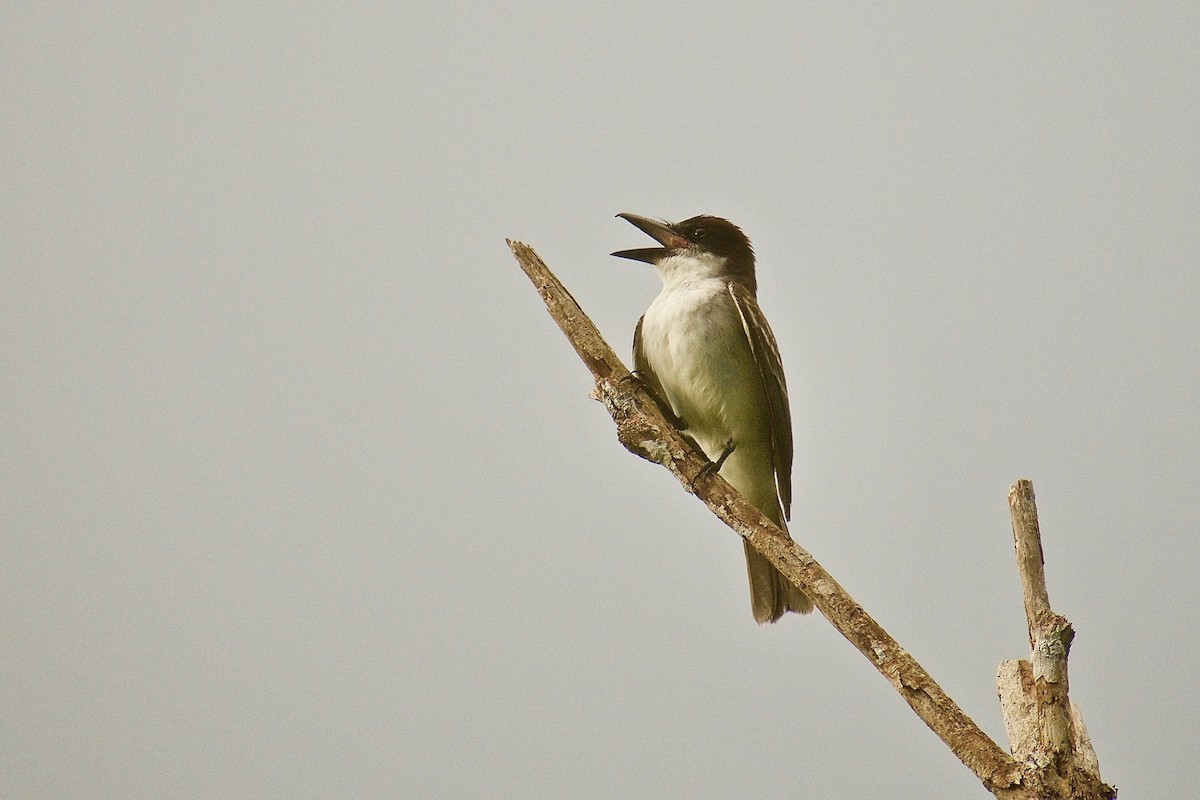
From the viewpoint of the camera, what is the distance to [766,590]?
4.64m

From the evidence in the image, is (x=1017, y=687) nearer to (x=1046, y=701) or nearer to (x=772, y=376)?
(x=1046, y=701)

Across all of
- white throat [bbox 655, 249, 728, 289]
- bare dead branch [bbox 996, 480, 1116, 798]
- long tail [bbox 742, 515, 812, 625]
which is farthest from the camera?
white throat [bbox 655, 249, 728, 289]

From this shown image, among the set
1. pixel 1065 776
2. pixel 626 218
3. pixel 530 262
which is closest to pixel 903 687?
pixel 1065 776

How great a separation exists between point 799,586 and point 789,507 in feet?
4.16

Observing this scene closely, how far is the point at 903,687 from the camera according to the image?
342 centimetres

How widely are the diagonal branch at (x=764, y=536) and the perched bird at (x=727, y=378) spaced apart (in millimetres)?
387

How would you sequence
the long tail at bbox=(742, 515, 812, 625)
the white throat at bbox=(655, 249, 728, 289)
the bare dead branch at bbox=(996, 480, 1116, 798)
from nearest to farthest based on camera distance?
the bare dead branch at bbox=(996, 480, 1116, 798) → the long tail at bbox=(742, 515, 812, 625) → the white throat at bbox=(655, 249, 728, 289)

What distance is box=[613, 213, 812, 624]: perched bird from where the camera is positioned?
4617 mm

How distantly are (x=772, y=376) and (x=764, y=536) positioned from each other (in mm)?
1063

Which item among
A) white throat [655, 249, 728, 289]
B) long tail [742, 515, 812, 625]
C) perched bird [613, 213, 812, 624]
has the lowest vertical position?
long tail [742, 515, 812, 625]

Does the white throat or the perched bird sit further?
the white throat

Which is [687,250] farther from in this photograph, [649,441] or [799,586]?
[799,586]

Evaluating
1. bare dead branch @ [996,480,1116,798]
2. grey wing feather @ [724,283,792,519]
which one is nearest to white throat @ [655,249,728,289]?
grey wing feather @ [724,283,792,519]

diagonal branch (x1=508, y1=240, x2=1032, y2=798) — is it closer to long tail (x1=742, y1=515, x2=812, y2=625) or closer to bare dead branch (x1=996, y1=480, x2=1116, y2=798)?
bare dead branch (x1=996, y1=480, x2=1116, y2=798)
